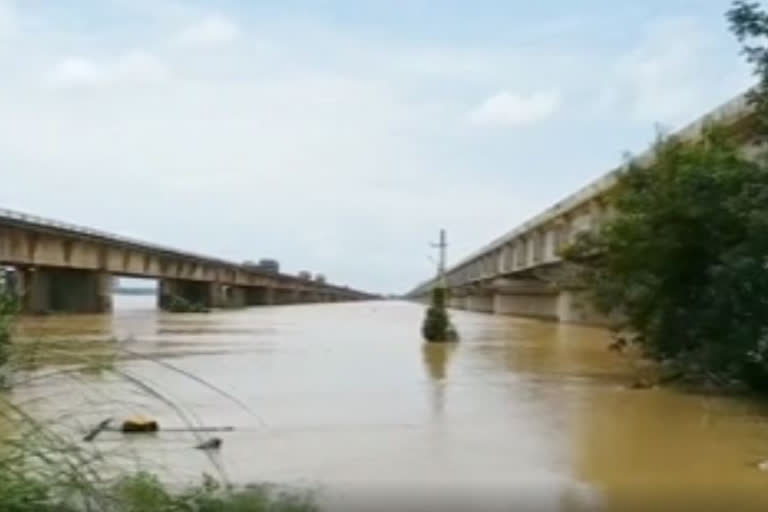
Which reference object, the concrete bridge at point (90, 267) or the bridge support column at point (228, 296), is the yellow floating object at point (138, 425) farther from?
the bridge support column at point (228, 296)

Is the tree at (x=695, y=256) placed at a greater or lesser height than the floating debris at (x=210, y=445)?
greater

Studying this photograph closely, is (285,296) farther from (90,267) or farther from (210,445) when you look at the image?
(210,445)

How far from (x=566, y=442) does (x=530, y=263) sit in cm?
5468

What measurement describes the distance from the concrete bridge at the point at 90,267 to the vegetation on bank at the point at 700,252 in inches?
405

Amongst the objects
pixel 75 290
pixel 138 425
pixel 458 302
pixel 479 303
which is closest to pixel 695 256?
pixel 138 425

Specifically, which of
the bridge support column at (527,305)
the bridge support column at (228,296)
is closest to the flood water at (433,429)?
the bridge support column at (527,305)

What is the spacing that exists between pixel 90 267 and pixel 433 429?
45.5 metres

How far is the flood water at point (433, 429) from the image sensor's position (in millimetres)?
9172

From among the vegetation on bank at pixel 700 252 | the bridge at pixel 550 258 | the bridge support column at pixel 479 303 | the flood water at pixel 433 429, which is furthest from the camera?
the bridge support column at pixel 479 303

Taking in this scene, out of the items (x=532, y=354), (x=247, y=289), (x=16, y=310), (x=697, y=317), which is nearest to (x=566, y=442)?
(x=16, y=310)

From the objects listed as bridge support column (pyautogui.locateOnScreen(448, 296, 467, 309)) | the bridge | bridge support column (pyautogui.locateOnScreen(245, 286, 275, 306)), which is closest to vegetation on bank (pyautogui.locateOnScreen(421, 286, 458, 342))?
the bridge

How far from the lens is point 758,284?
60.4ft

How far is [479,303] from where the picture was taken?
377 feet

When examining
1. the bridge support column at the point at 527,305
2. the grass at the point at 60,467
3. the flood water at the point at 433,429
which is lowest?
the flood water at the point at 433,429
